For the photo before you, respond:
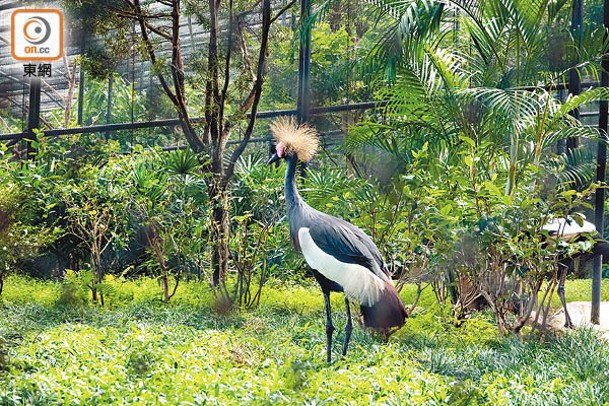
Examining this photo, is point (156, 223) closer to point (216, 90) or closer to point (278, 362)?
point (216, 90)

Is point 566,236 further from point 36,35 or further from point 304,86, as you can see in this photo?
point 36,35

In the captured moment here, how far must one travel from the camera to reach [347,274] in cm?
555

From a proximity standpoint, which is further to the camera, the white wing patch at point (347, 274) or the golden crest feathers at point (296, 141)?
the golden crest feathers at point (296, 141)

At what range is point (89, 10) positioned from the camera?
28.1 feet

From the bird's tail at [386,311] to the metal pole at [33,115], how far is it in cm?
613

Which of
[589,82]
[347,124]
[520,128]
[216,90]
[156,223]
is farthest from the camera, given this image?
[347,124]

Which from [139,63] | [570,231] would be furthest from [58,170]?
[570,231]

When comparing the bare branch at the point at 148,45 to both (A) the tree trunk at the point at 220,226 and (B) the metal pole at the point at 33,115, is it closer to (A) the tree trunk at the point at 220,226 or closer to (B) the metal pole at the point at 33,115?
(A) the tree trunk at the point at 220,226

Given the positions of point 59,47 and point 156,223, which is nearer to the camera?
point 156,223

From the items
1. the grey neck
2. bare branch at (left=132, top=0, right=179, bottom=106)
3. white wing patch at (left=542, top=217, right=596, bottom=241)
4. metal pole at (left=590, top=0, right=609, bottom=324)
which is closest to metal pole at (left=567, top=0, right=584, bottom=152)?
metal pole at (left=590, top=0, right=609, bottom=324)

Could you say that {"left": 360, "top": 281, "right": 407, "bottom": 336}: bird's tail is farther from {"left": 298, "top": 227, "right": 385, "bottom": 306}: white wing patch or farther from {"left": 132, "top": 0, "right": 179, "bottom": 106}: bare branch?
{"left": 132, "top": 0, "right": 179, "bottom": 106}: bare branch

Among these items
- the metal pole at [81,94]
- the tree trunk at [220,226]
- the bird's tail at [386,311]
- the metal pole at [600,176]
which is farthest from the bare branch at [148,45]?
the metal pole at [600,176]

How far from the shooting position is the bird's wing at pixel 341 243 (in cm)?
555

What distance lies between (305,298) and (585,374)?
10.9 feet
